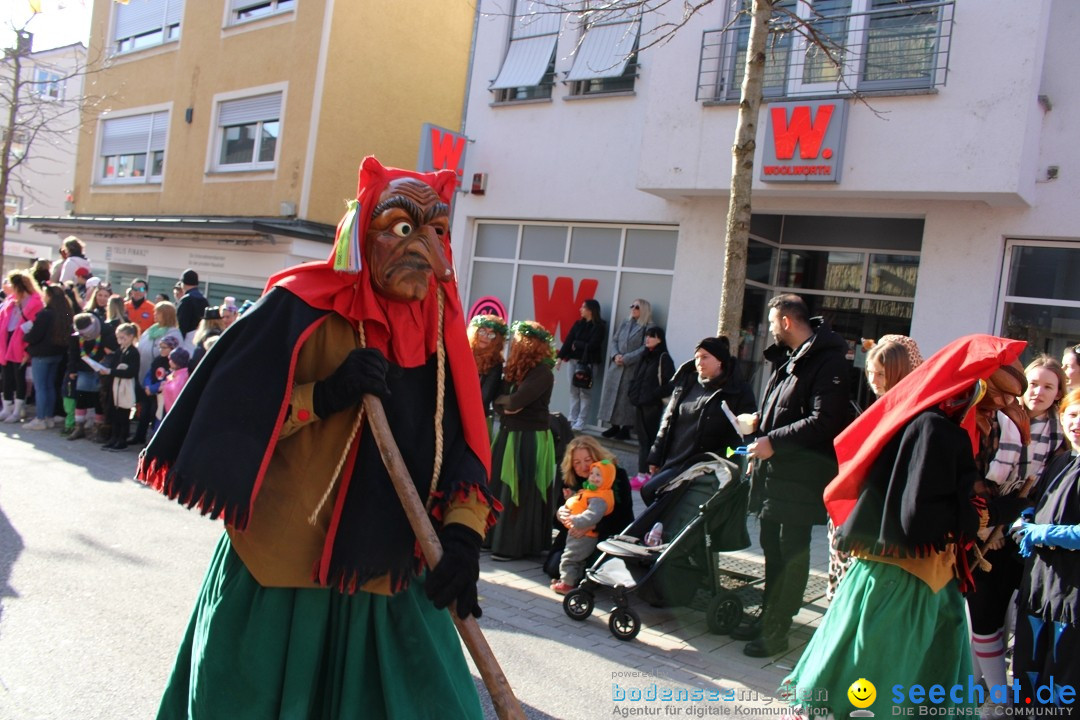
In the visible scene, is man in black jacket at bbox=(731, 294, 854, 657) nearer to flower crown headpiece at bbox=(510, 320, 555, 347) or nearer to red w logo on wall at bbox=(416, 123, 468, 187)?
flower crown headpiece at bbox=(510, 320, 555, 347)

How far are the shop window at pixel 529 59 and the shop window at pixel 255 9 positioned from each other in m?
6.39

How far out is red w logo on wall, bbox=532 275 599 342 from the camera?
491 inches

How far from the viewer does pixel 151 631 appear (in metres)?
4.75

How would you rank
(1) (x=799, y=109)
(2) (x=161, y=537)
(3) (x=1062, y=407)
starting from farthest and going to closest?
(1) (x=799, y=109)
(2) (x=161, y=537)
(3) (x=1062, y=407)

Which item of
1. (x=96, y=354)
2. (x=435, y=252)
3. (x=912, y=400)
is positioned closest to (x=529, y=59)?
(x=96, y=354)

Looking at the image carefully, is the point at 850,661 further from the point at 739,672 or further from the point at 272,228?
the point at 272,228

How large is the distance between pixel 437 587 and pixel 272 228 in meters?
14.9

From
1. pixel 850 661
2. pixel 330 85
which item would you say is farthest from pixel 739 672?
pixel 330 85

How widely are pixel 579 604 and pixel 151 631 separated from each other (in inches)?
96.0

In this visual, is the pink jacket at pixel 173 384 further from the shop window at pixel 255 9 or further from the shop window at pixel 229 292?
the shop window at pixel 255 9

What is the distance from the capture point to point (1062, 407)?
13.9ft

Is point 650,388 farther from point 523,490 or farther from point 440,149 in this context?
point 440,149

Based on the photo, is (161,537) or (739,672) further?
(161,537)

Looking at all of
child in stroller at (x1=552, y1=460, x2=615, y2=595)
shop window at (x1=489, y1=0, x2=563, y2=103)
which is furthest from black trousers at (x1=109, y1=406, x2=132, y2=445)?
shop window at (x1=489, y1=0, x2=563, y2=103)
